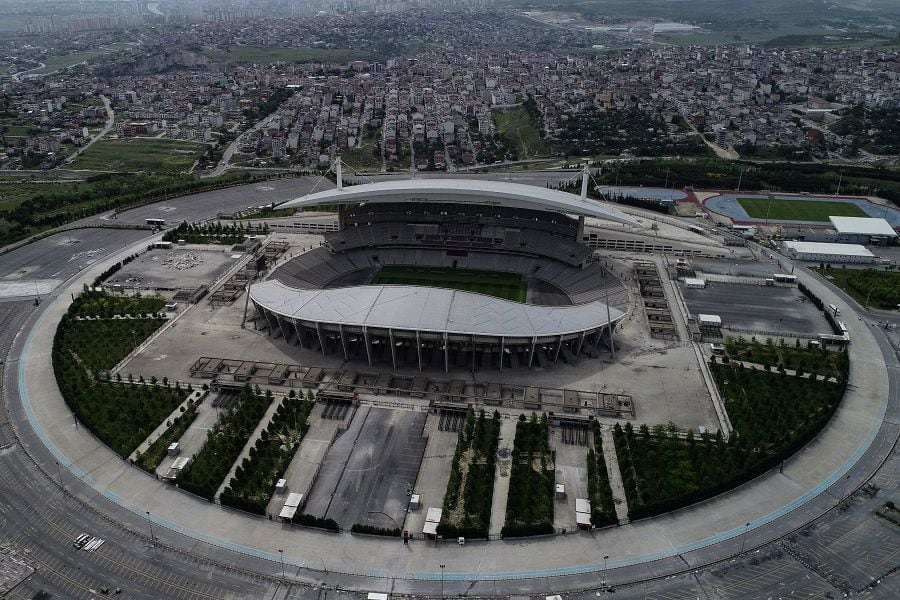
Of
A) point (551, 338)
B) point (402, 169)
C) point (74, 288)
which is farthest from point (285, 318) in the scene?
point (402, 169)

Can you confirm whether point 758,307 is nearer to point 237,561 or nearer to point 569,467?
point 569,467

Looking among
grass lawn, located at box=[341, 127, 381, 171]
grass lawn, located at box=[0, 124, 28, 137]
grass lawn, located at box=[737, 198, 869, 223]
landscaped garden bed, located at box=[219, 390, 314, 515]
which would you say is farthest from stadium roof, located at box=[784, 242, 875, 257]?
grass lawn, located at box=[0, 124, 28, 137]

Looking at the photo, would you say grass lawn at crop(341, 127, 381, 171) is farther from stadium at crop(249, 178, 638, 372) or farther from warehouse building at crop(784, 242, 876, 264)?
warehouse building at crop(784, 242, 876, 264)

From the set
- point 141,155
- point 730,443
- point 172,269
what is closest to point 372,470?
point 730,443

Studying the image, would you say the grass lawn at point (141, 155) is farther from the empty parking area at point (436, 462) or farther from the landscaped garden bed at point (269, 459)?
the empty parking area at point (436, 462)

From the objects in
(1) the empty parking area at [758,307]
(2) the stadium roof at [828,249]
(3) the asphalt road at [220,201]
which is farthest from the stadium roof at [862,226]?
(3) the asphalt road at [220,201]
